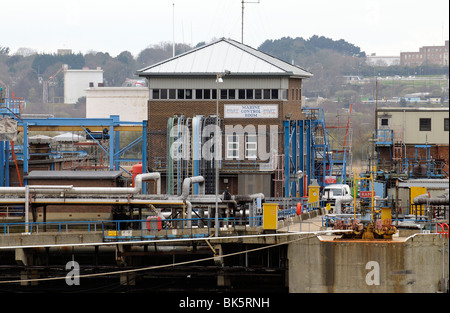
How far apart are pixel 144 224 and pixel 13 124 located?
52.8ft

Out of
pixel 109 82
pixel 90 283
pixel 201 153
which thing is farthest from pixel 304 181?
pixel 109 82

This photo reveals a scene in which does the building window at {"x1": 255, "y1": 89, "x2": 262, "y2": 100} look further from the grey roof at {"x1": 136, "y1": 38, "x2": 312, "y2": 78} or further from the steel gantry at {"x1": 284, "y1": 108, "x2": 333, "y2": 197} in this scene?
the steel gantry at {"x1": 284, "y1": 108, "x2": 333, "y2": 197}

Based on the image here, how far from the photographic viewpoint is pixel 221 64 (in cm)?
6681

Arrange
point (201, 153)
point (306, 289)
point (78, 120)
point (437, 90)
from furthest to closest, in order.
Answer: point (437, 90) → point (78, 120) → point (201, 153) → point (306, 289)

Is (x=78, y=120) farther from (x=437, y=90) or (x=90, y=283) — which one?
(x=437, y=90)

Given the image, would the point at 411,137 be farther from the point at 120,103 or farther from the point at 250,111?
the point at 120,103

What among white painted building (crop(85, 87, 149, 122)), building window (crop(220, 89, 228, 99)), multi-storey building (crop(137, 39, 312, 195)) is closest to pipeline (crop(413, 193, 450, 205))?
multi-storey building (crop(137, 39, 312, 195))

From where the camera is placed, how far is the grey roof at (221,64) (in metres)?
65.9

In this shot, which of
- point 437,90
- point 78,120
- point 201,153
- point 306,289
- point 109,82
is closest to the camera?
point 306,289

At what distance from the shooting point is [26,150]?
6550cm

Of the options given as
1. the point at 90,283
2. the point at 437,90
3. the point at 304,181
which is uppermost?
the point at 437,90

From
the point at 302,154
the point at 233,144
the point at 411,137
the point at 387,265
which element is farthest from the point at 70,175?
the point at 411,137

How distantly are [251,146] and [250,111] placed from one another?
2303 mm

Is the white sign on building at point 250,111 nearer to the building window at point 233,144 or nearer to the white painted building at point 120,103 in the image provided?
the building window at point 233,144
